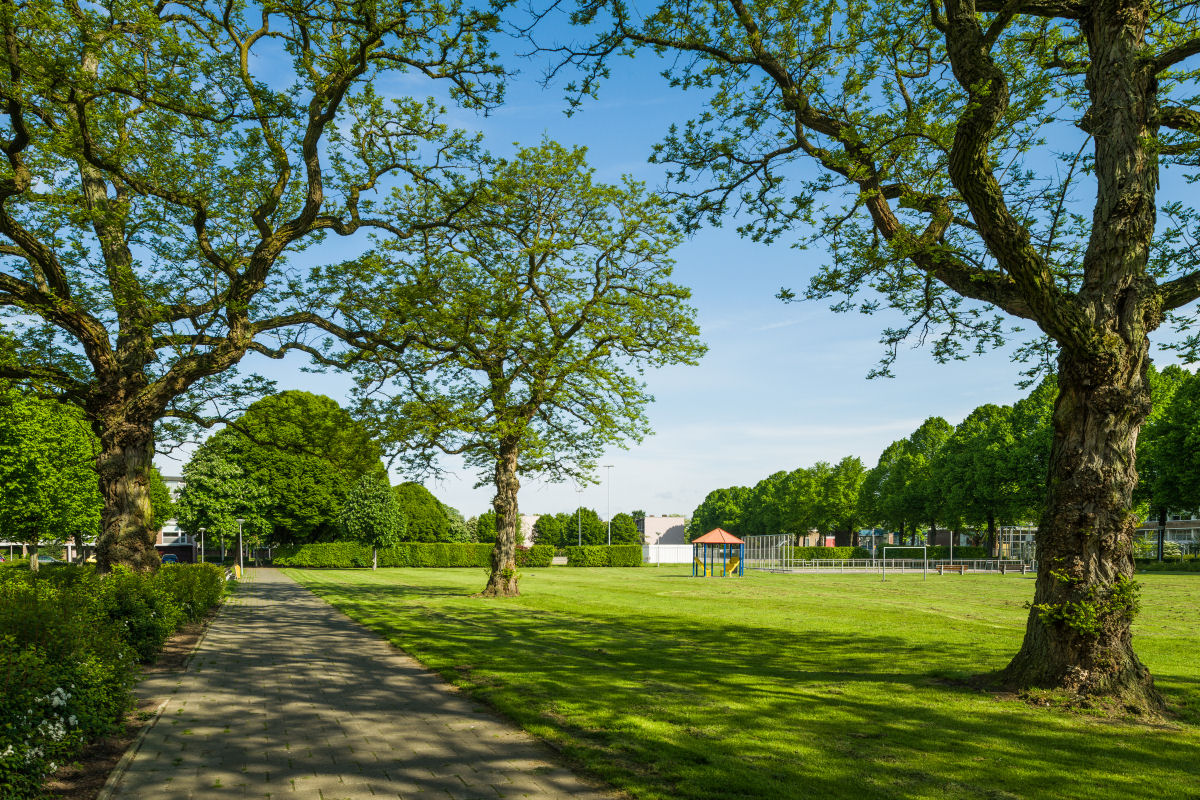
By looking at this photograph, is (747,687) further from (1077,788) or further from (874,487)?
(874,487)

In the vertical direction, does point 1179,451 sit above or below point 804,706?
above

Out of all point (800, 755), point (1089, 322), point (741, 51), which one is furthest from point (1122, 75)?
point (800, 755)

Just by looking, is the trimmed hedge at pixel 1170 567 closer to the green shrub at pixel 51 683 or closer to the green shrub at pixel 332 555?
the green shrub at pixel 332 555

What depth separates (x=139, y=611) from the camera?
10.8m

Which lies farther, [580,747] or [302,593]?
[302,593]

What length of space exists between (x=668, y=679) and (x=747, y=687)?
1103mm

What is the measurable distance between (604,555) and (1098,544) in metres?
59.9

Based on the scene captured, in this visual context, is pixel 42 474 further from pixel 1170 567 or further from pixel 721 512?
pixel 721 512

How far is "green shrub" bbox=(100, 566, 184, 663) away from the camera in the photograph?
34.3 ft

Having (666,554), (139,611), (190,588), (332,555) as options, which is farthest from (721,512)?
(139,611)

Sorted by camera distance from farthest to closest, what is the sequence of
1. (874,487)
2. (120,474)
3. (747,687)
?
(874,487) → (120,474) → (747,687)

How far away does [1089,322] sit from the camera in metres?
8.40

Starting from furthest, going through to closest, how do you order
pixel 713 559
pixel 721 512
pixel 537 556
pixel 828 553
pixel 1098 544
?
1. pixel 721 512
2. pixel 828 553
3. pixel 537 556
4. pixel 713 559
5. pixel 1098 544

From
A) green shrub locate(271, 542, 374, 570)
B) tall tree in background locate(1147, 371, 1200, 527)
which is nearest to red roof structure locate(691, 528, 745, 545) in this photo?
tall tree in background locate(1147, 371, 1200, 527)
